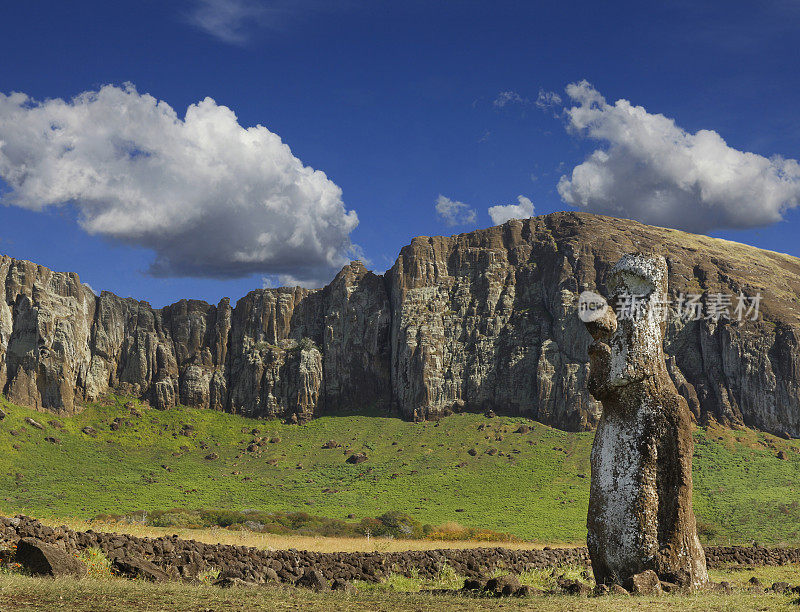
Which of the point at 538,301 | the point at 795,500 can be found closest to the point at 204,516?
the point at 795,500

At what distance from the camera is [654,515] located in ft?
56.3

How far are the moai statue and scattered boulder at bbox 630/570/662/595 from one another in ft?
1.92

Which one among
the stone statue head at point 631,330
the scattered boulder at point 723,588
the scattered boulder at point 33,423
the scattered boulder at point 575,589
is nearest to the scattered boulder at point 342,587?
the scattered boulder at point 575,589

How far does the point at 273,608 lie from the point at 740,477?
87791mm

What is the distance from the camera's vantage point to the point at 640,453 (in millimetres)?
17484

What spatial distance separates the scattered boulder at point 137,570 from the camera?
52.7ft

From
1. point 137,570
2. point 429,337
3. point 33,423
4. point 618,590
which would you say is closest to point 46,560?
point 137,570

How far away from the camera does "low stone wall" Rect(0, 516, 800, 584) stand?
1822 cm

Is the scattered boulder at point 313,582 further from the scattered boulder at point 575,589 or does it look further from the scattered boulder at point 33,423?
the scattered boulder at point 33,423

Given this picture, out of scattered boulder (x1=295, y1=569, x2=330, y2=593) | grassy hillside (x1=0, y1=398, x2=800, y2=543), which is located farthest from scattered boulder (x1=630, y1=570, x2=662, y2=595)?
grassy hillside (x1=0, y1=398, x2=800, y2=543)

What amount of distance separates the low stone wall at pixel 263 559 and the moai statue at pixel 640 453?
6.21m

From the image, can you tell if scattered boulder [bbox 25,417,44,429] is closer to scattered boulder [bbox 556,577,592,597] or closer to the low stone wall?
the low stone wall

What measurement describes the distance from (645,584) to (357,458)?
9588cm

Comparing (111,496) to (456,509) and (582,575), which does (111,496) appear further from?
(582,575)
